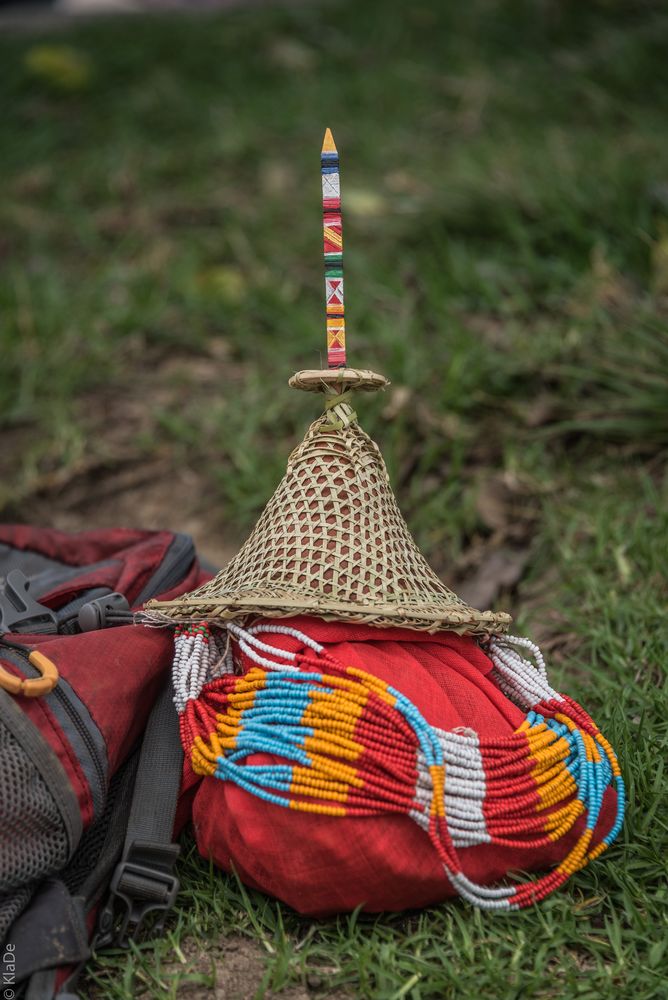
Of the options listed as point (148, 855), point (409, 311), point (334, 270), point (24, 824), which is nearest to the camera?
point (24, 824)

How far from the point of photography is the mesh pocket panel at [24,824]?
4.37ft

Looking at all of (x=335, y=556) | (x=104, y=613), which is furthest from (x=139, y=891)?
(x=335, y=556)

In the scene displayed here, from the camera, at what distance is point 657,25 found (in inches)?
165

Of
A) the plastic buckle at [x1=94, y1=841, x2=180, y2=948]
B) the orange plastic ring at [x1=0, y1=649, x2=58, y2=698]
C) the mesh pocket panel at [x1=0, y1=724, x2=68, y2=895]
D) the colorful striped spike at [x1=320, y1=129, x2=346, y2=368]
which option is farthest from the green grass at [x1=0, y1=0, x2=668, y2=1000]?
the colorful striped spike at [x1=320, y1=129, x2=346, y2=368]

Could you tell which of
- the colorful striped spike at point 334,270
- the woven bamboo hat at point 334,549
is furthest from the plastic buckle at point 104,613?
the colorful striped spike at point 334,270

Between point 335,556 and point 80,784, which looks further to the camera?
point 335,556

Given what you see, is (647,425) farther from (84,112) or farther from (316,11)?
(316,11)

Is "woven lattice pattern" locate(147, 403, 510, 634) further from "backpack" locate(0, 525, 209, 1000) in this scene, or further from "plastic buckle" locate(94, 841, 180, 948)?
"plastic buckle" locate(94, 841, 180, 948)

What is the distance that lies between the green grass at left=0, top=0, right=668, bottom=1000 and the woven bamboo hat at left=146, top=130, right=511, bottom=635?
0.43 m

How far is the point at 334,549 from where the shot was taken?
152 centimetres

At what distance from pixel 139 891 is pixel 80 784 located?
0.60 ft

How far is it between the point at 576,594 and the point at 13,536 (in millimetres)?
1269

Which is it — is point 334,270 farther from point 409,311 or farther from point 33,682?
point 409,311

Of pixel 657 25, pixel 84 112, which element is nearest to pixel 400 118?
pixel 657 25
